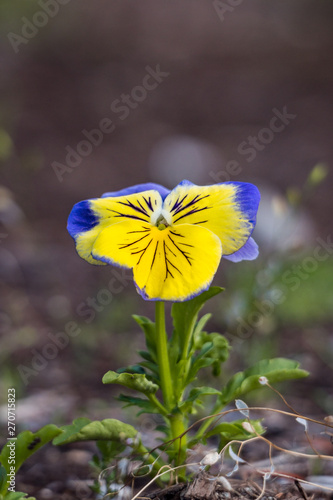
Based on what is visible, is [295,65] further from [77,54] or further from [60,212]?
[60,212]

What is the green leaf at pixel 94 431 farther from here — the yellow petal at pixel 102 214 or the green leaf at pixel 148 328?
the yellow petal at pixel 102 214

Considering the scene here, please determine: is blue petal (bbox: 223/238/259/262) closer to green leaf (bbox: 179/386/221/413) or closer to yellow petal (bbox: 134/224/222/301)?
yellow petal (bbox: 134/224/222/301)

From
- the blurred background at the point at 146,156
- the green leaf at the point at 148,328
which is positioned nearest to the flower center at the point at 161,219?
the green leaf at the point at 148,328

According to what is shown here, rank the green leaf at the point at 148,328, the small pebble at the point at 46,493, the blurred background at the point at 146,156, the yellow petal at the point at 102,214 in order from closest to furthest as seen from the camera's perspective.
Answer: the yellow petal at the point at 102,214, the green leaf at the point at 148,328, the small pebble at the point at 46,493, the blurred background at the point at 146,156

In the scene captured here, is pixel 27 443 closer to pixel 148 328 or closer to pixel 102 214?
pixel 148 328

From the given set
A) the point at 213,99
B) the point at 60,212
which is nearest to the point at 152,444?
the point at 60,212
